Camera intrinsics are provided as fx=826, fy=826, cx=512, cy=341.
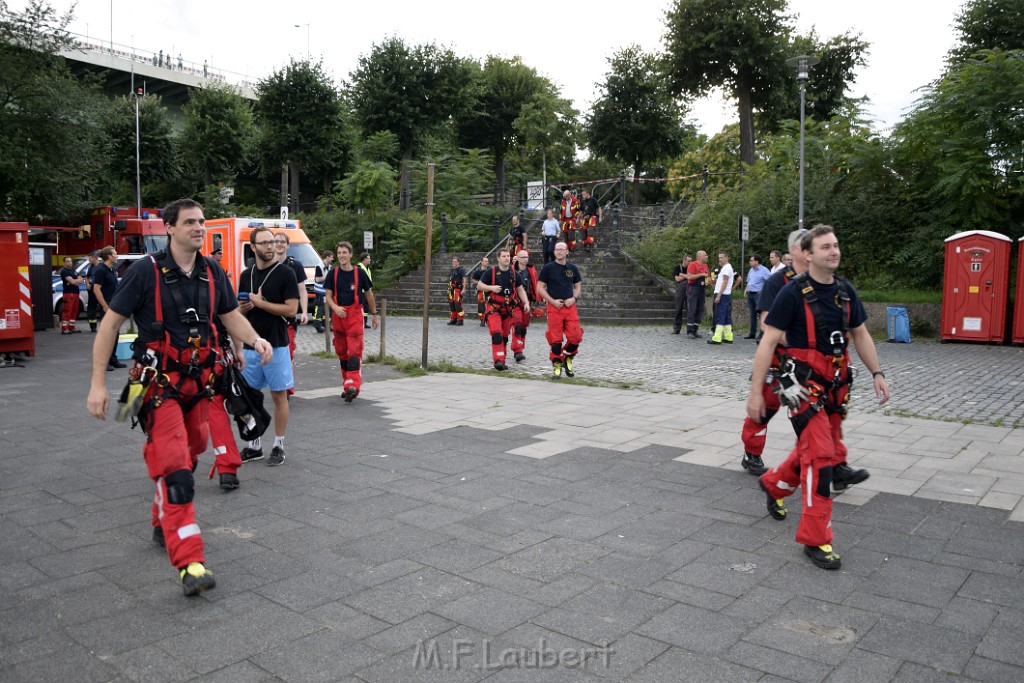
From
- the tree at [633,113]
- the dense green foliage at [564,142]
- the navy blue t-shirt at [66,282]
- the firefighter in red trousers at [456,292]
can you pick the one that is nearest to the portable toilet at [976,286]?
the dense green foliage at [564,142]

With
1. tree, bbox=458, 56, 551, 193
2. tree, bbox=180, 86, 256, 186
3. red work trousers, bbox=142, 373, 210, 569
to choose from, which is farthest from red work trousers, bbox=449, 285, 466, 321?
tree, bbox=458, 56, 551, 193

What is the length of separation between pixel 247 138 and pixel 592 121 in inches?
759

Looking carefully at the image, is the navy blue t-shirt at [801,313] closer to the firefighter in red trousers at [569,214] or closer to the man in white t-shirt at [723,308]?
the man in white t-shirt at [723,308]

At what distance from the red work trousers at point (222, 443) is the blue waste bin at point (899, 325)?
1545 centimetres

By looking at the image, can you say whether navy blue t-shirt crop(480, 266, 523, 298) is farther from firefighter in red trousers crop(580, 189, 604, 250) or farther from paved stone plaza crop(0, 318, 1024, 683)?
firefighter in red trousers crop(580, 189, 604, 250)

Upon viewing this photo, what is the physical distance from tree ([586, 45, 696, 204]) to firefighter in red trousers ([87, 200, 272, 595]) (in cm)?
3784

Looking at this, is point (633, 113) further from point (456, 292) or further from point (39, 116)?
point (39, 116)

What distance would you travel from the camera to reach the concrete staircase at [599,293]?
22656mm

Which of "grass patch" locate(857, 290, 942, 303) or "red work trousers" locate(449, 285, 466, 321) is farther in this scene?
"red work trousers" locate(449, 285, 466, 321)

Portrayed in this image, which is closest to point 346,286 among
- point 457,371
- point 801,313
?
point 457,371

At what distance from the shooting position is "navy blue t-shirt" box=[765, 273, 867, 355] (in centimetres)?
456

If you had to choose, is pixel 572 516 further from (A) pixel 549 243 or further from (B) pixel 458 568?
(A) pixel 549 243

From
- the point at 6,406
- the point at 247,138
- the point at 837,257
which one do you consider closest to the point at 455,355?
the point at 6,406

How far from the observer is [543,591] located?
4.03 metres
